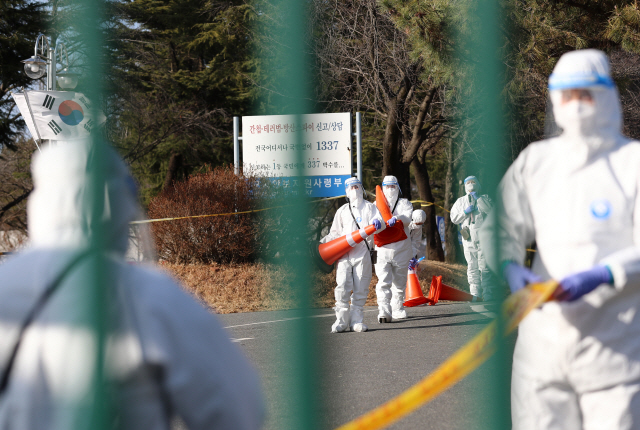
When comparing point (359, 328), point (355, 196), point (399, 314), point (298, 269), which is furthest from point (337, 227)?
point (298, 269)

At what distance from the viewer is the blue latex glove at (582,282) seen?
211 centimetres

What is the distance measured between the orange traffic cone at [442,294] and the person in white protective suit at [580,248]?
904cm

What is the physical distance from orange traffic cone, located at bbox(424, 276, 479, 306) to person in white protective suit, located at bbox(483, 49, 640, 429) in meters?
9.04

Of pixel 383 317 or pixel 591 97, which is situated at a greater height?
pixel 591 97

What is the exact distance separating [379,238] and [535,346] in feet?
23.5

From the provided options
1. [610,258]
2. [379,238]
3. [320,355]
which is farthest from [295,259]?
[379,238]

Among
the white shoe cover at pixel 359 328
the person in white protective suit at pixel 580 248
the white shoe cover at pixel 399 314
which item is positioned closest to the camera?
the person in white protective suit at pixel 580 248

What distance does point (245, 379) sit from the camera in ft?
4.06

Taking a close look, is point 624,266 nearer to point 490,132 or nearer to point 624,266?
point 624,266

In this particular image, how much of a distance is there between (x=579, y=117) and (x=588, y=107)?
4cm

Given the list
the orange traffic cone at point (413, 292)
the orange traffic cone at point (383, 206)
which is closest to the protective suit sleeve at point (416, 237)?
the orange traffic cone at point (413, 292)

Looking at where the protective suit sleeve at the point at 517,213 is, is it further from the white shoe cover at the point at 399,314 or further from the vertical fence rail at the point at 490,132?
the white shoe cover at the point at 399,314

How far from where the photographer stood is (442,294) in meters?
11.7

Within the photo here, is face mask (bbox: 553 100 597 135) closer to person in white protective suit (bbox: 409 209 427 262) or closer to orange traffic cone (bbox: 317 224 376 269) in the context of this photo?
orange traffic cone (bbox: 317 224 376 269)
